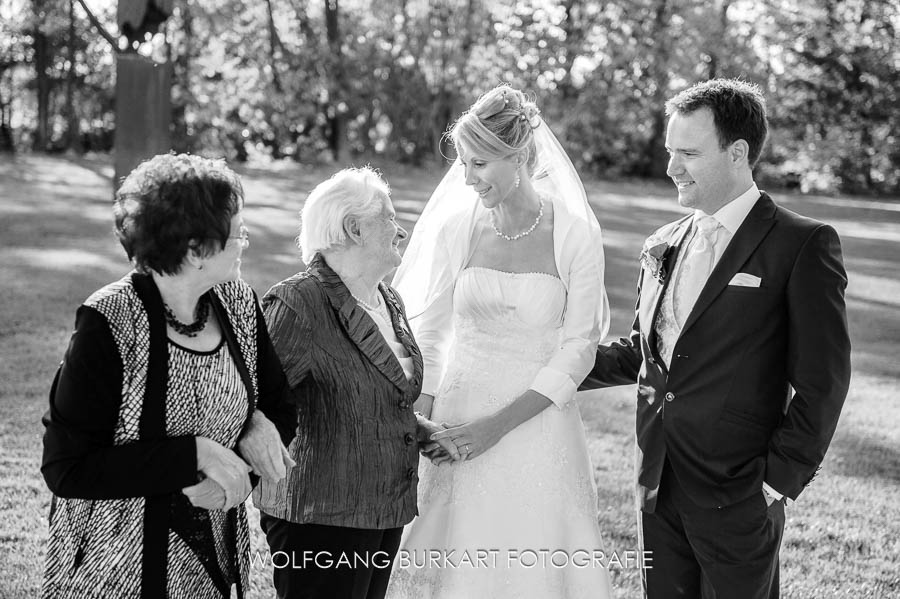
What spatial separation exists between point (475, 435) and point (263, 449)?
1.14m

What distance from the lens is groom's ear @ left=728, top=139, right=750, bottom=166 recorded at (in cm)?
310

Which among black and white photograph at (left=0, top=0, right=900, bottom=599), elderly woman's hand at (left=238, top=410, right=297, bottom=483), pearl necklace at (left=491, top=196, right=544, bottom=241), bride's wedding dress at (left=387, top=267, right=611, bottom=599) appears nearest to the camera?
black and white photograph at (left=0, top=0, right=900, bottom=599)

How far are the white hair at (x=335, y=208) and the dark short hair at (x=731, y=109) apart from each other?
111 cm

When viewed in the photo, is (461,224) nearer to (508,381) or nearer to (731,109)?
(508,381)

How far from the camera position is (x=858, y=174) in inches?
1267

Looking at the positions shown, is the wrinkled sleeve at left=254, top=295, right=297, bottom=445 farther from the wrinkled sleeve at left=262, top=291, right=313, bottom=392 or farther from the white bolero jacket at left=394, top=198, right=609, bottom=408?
the white bolero jacket at left=394, top=198, right=609, bottom=408

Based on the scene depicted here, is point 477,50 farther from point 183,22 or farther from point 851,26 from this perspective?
point 851,26

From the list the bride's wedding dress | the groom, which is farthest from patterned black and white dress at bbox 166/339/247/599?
the groom

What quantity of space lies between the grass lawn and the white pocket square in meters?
2.09

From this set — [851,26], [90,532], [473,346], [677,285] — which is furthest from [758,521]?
[851,26]

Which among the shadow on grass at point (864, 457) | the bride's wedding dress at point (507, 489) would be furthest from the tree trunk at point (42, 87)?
the bride's wedding dress at point (507, 489)

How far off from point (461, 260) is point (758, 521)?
155 centimetres

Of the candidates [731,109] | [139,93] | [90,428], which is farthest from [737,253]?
[139,93]

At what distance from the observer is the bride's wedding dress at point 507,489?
3.71 metres
